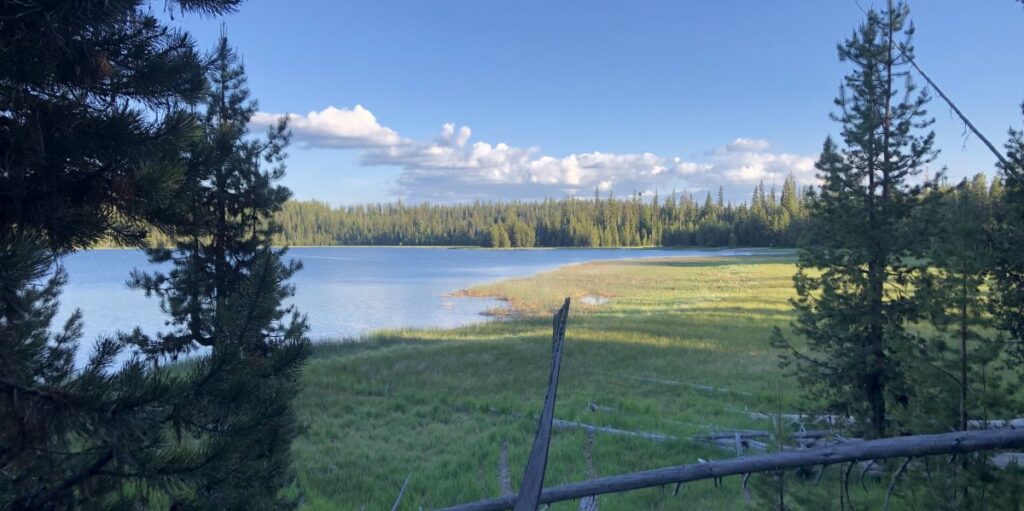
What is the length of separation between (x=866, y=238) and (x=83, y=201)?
8.79 m

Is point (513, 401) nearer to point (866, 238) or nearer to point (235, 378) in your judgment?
point (866, 238)

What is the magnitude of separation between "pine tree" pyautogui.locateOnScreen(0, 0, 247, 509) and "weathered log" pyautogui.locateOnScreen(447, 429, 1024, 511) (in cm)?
144

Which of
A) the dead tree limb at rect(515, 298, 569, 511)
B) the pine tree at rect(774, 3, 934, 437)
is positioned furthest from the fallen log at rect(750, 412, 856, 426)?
the dead tree limb at rect(515, 298, 569, 511)

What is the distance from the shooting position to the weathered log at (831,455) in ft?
7.99

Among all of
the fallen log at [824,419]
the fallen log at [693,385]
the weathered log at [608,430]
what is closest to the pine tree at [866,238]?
the fallen log at [824,419]

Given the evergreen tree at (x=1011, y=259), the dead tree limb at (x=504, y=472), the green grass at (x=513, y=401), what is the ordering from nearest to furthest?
the evergreen tree at (x=1011, y=259)
the dead tree limb at (x=504, y=472)
the green grass at (x=513, y=401)

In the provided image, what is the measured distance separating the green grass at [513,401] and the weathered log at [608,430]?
23cm

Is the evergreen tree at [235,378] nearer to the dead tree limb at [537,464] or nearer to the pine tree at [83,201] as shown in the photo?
the pine tree at [83,201]

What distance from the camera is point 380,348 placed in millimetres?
23875

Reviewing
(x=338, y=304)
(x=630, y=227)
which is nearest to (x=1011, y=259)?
(x=338, y=304)

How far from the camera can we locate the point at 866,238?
8.16 metres

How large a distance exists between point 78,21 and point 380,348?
22.3m

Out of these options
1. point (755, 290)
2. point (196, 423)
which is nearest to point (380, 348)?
point (196, 423)

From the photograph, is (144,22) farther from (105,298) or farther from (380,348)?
(105,298)
